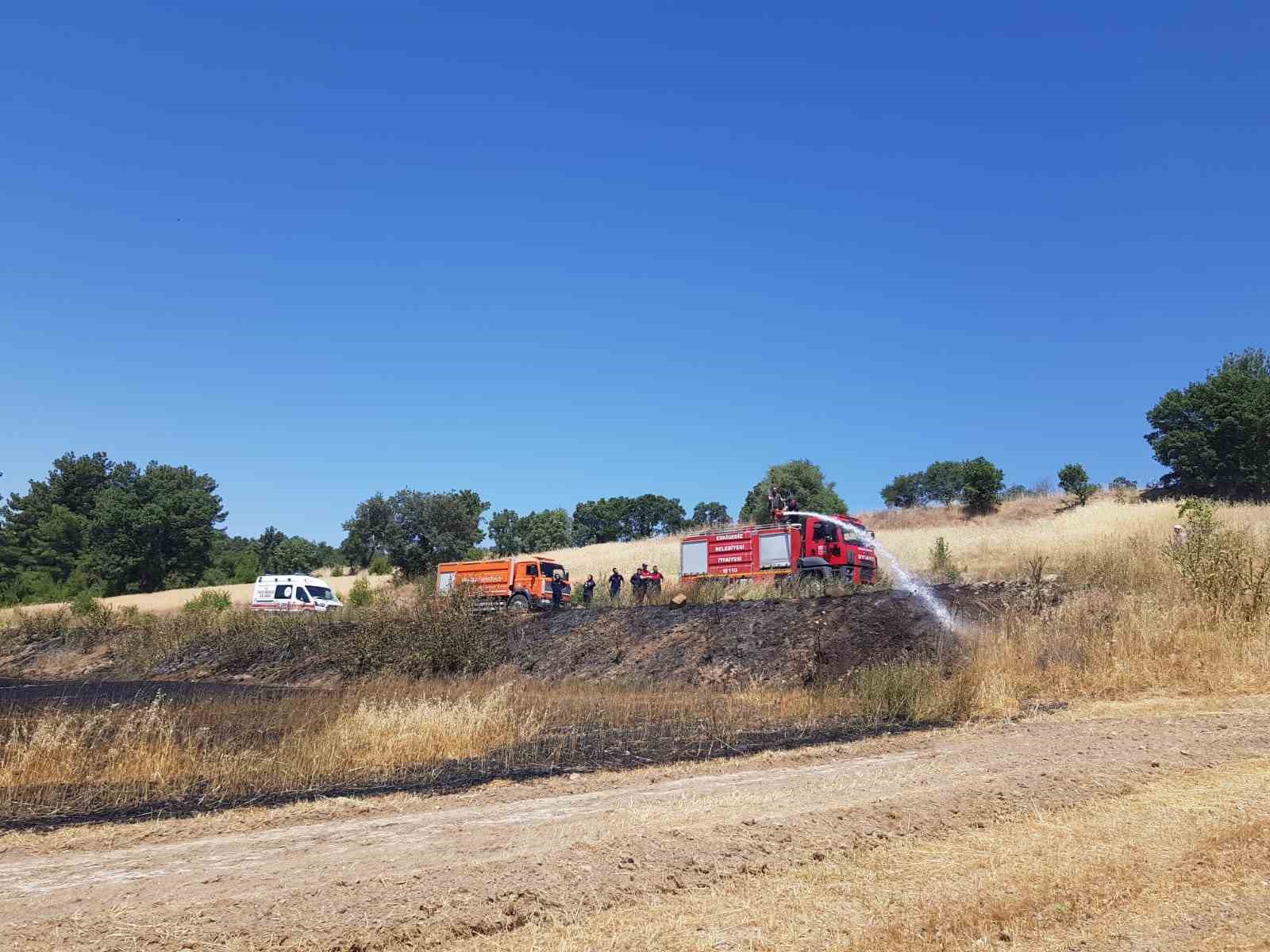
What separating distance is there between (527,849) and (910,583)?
76.0 ft

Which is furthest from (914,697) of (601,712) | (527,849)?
(527,849)

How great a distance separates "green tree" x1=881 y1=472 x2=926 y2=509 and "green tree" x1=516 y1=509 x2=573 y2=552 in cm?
3423

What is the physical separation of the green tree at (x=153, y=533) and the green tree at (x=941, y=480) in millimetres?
68334

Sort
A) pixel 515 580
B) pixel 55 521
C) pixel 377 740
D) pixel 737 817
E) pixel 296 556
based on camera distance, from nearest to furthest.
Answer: pixel 737 817 → pixel 377 740 → pixel 515 580 → pixel 55 521 → pixel 296 556

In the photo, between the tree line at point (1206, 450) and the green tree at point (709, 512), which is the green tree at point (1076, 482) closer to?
the tree line at point (1206, 450)

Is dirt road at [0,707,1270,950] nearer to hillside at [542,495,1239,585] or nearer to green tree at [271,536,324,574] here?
hillside at [542,495,1239,585]

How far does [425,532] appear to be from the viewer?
56.8 meters

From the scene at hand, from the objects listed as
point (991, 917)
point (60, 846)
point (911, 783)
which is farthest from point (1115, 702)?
point (60, 846)

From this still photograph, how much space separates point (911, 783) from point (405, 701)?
8643mm

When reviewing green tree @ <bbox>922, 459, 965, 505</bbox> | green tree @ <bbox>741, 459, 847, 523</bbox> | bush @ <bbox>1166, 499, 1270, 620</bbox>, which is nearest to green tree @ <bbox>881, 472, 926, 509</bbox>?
green tree @ <bbox>922, 459, 965, 505</bbox>

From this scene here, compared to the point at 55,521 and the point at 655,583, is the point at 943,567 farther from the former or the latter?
the point at 55,521

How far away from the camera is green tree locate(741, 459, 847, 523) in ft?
232

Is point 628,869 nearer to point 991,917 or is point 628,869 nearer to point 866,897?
point 866,897

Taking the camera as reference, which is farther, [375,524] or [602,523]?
[602,523]
